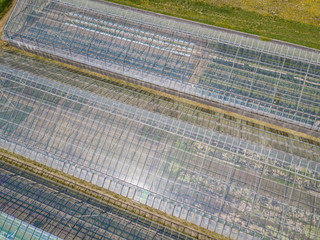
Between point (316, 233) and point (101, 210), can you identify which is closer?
point (316, 233)

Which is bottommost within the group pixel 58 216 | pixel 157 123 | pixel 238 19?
pixel 58 216

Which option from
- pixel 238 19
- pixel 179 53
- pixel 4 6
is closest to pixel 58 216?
pixel 179 53

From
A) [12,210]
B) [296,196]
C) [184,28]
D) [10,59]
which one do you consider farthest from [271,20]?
[12,210]

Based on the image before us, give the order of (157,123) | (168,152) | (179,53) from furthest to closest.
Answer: (179,53) → (157,123) → (168,152)

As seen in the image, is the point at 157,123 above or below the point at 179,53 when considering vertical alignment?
below

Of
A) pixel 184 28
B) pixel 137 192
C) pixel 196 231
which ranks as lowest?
pixel 196 231

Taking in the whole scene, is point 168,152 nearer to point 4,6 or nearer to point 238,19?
point 238,19

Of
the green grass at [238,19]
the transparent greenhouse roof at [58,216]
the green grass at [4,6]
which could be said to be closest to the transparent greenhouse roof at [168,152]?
the transparent greenhouse roof at [58,216]

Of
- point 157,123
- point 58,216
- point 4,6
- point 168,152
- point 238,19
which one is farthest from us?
point 4,6

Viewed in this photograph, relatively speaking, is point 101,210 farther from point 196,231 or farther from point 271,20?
point 271,20
